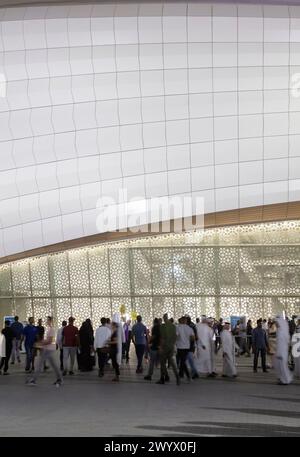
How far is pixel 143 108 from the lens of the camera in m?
26.2

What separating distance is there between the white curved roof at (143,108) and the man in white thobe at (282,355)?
10923 millimetres

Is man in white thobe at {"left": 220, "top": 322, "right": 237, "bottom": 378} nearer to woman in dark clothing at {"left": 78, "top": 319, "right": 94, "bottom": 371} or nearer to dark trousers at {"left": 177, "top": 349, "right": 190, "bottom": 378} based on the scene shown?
dark trousers at {"left": 177, "top": 349, "right": 190, "bottom": 378}

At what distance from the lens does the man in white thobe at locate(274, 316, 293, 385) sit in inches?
627

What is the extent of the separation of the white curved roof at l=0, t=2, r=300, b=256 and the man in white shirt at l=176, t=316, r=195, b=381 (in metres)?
10.8

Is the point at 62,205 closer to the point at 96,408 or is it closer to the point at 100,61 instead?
the point at 100,61

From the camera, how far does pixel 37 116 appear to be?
2598 centimetres

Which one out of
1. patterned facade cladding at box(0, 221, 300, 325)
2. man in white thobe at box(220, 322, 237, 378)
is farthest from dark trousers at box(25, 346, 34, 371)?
patterned facade cladding at box(0, 221, 300, 325)

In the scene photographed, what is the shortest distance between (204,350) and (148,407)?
4811mm

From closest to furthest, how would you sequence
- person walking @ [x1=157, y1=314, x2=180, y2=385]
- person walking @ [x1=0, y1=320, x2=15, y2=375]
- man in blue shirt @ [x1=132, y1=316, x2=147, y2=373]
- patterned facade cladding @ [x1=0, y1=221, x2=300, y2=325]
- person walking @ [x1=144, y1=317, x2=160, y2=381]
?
person walking @ [x1=157, y1=314, x2=180, y2=385]
person walking @ [x1=144, y1=317, x2=160, y2=381]
person walking @ [x1=0, y1=320, x2=15, y2=375]
man in blue shirt @ [x1=132, y1=316, x2=147, y2=373]
patterned facade cladding @ [x1=0, y1=221, x2=300, y2=325]

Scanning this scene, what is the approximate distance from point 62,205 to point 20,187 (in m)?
1.53

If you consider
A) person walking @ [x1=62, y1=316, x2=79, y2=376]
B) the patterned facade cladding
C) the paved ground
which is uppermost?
the patterned facade cladding

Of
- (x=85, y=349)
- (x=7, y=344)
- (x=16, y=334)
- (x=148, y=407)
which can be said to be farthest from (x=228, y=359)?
(x=16, y=334)

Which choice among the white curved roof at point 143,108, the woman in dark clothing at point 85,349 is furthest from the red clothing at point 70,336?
the white curved roof at point 143,108

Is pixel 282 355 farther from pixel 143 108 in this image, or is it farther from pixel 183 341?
pixel 143 108
